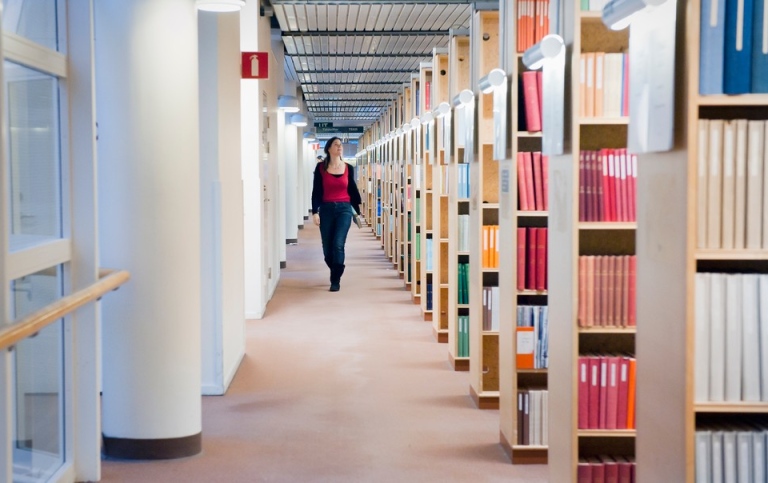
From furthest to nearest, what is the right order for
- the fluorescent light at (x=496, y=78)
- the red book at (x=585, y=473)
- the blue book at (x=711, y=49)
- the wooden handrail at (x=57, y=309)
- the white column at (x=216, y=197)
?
the white column at (x=216, y=197) → the fluorescent light at (x=496, y=78) → the red book at (x=585, y=473) → the wooden handrail at (x=57, y=309) → the blue book at (x=711, y=49)

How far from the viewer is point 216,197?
5.98 m

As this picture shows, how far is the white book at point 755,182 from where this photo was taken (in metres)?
2.59

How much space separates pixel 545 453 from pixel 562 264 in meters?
1.28

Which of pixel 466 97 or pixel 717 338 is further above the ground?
pixel 466 97

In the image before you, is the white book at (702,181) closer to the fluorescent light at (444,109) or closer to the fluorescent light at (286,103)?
the fluorescent light at (444,109)

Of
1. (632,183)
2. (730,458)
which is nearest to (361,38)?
(632,183)

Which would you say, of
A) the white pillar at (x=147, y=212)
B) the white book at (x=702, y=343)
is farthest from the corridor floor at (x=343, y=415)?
the white book at (x=702, y=343)

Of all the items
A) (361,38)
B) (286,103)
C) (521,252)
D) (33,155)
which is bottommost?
(521,252)

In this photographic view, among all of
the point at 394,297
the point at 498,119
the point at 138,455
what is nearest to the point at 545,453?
the point at 498,119

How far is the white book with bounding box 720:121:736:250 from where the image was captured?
257cm

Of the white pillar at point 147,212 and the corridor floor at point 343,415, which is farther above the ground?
the white pillar at point 147,212

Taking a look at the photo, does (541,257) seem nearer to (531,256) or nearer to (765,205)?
(531,256)

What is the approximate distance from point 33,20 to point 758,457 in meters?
2.99

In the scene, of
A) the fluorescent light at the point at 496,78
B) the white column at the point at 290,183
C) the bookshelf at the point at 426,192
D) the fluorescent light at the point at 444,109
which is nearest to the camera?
the fluorescent light at the point at 496,78
